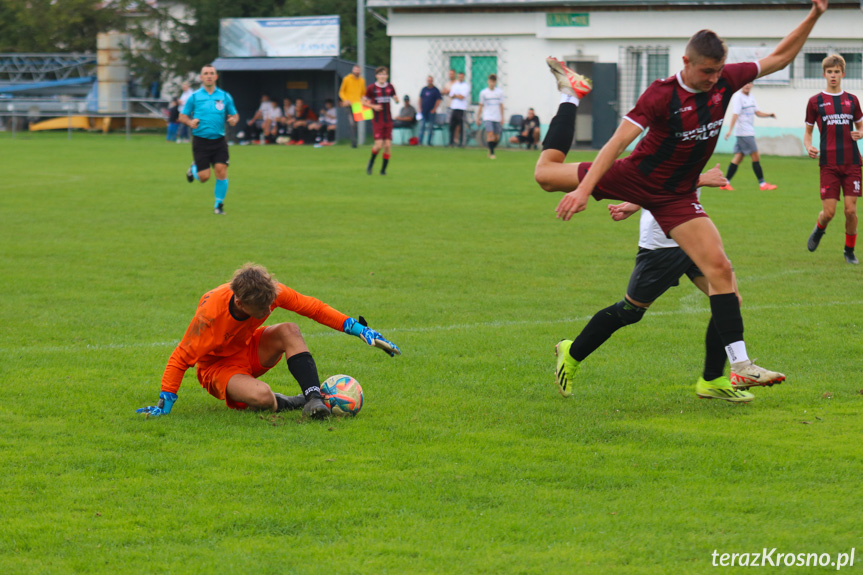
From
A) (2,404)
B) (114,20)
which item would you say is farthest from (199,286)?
(114,20)

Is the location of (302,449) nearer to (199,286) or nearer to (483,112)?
(199,286)

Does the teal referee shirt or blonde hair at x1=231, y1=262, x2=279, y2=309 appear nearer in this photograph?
blonde hair at x1=231, y1=262, x2=279, y2=309

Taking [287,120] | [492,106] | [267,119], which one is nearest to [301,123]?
[287,120]

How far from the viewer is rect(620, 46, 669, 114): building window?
3128cm

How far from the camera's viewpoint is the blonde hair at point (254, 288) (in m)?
5.29

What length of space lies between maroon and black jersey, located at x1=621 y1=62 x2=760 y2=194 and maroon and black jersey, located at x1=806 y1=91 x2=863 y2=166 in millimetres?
5897

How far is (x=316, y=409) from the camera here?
219 inches

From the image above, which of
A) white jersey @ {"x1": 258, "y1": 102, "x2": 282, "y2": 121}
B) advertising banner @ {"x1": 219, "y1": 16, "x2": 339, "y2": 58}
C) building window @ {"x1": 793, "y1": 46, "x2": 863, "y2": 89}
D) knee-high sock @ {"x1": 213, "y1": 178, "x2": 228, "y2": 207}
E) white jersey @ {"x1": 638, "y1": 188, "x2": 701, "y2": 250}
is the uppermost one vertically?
advertising banner @ {"x1": 219, "y1": 16, "x2": 339, "y2": 58}

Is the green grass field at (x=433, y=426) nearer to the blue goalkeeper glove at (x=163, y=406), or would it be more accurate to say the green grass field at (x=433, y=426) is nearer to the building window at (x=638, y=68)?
the blue goalkeeper glove at (x=163, y=406)

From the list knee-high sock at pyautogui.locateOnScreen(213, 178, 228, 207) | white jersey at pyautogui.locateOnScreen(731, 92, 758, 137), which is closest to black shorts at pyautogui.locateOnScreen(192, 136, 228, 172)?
knee-high sock at pyautogui.locateOnScreen(213, 178, 228, 207)

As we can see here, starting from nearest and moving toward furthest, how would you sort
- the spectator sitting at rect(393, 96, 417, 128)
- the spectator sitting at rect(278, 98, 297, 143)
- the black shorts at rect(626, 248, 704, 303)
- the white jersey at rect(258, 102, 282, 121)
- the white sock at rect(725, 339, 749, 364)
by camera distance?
the white sock at rect(725, 339, 749, 364)
the black shorts at rect(626, 248, 704, 303)
the spectator sitting at rect(393, 96, 417, 128)
the spectator sitting at rect(278, 98, 297, 143)
the white jersey at rect(258, 102, 282, 121)

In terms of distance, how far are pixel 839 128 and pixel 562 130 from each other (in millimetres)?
6191

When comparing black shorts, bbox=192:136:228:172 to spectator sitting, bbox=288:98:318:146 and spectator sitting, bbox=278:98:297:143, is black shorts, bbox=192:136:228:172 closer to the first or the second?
spectator sitting, bbox=288:98:318:146

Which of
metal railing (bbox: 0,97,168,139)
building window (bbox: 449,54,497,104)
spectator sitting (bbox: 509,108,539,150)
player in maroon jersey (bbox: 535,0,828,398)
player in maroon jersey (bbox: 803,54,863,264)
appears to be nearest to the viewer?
player in maroon jersey (bbox: 535,0,828,398)
